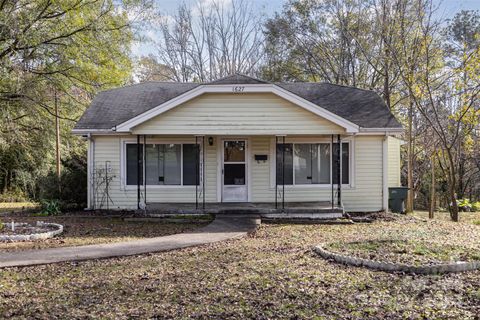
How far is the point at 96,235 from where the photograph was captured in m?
9.66

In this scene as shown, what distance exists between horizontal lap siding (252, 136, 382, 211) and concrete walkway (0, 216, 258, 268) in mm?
3133

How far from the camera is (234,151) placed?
45.2ft

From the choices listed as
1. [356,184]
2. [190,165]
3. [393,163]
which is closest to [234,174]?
[190,165]

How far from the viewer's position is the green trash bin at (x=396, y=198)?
14359 mm

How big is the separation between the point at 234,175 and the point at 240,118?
7.28 feet

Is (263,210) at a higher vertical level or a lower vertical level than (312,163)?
lower

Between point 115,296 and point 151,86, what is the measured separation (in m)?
12.7

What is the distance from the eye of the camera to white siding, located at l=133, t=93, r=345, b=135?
481 inches

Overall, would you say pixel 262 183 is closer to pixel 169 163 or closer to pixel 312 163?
pixel 312 163

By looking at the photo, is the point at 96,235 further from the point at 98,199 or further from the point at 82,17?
the point at 82,17

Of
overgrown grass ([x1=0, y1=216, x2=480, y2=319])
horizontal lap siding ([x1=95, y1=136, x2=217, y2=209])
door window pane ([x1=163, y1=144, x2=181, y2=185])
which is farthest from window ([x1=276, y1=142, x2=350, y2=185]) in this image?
overgrown grass ([x1=0, y1=216, x2=480, y2=319])

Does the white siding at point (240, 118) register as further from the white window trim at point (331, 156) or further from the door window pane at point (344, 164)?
the door window pane at point (344, 164)

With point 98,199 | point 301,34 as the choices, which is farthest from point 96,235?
point 301,34

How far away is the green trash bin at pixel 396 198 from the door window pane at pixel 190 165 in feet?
21.8
